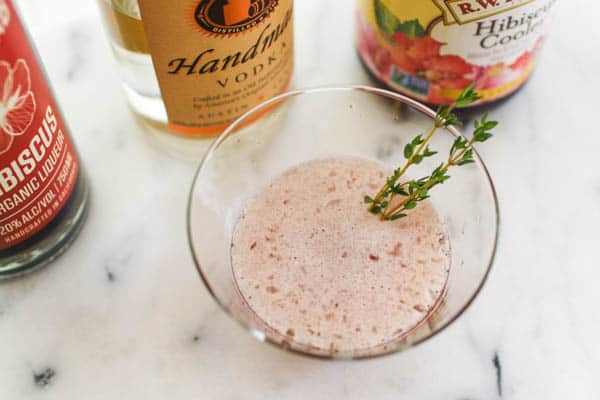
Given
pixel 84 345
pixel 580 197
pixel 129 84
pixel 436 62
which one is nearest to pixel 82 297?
pixel 84 345

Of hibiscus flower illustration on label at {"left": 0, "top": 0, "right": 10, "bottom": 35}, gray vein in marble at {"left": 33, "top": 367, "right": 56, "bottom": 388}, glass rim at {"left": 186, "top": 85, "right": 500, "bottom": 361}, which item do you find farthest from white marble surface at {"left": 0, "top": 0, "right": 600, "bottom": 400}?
hibiscus flower illustration on label at {"left": 0, "top": 0, "right": 10, "bottom": 35}

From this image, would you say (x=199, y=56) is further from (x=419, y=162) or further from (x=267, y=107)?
(x=419, y=162)

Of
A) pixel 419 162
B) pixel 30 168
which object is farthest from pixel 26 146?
pixel 419 162

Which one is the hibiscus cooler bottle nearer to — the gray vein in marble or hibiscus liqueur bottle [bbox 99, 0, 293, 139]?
hibiscus liqueur bottle [bbox 99, 0, 293, 139]

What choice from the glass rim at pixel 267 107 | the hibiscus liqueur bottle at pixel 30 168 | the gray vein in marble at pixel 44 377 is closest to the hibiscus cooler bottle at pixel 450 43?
the glass rim at pixel 267 107

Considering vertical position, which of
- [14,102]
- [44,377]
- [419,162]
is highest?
[14,102]

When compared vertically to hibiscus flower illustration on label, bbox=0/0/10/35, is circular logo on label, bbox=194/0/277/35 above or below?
below

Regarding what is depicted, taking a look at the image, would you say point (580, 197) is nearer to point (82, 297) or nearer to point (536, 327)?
point (536, 327)
